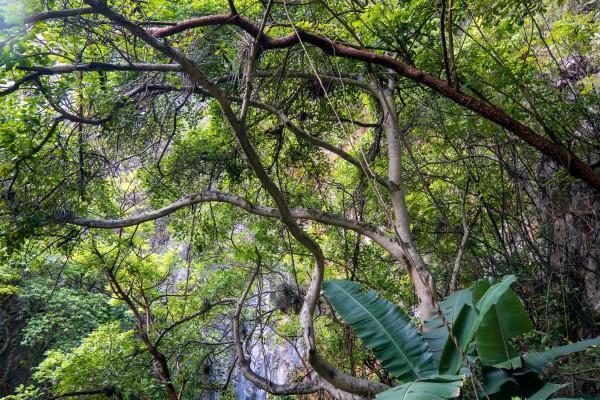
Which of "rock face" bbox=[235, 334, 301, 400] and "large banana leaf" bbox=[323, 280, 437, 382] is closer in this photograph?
"large banana leaf" bbox=[323, 280, 437, 382]

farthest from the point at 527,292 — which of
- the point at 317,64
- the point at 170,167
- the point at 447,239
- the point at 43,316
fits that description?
the point at 43,316

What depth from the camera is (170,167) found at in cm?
547

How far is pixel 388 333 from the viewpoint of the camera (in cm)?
272

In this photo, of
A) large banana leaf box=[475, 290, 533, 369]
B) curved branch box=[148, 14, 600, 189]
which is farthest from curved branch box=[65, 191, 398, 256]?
large banana leaf box=[475, 290, 533, 369]

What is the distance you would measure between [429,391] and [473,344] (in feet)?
3.77

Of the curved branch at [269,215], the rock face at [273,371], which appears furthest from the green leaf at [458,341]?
the rock face at [273,371]

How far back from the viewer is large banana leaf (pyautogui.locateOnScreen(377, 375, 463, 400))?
184 centimetres

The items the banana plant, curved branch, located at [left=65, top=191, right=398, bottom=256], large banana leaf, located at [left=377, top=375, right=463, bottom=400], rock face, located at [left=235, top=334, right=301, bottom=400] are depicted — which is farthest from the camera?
rock face, located at [left=235, top=334, right=301, bottom=400]

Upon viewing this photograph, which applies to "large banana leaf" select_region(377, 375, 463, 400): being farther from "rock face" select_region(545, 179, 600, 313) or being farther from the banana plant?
"rock face" select_region(545, 179, 600, 313)

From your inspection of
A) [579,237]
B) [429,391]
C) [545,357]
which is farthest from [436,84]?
[579,237]

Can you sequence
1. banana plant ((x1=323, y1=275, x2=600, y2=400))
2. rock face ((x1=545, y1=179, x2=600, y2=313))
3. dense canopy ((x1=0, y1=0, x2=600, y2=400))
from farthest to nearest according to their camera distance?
1. rock face ((x1=545, y1=179, x2=600, y2=313))
2. dense canopy ((x1=0, y1=0, x2=600, y2=400))
3. banana plant ((x1=323, y1=275, x2=600, y2=400))

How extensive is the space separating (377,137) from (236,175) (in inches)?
75.9

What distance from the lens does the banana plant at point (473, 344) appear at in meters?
2.40

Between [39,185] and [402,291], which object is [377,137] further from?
[39,185]
